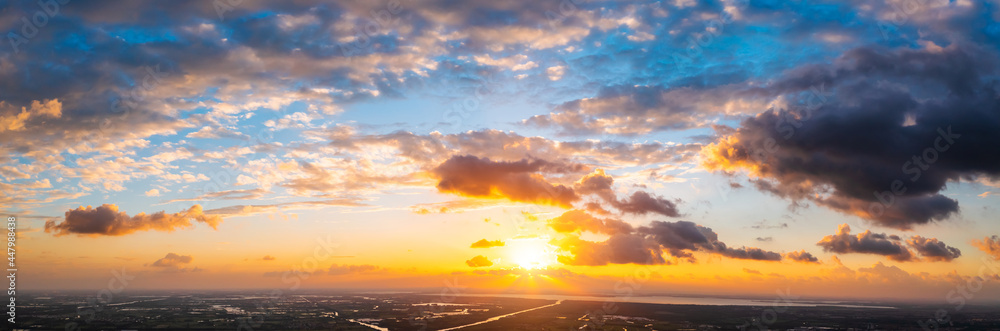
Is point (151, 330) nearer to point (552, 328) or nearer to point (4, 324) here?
point (4, 324)

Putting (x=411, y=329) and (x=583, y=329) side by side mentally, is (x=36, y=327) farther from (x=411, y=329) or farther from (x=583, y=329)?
(x=583, y=329)

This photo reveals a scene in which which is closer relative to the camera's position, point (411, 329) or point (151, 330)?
point (151, 330)

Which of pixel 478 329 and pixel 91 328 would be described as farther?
pixel 478 329

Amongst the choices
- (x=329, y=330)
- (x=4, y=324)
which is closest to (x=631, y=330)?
(x=329, y=330)

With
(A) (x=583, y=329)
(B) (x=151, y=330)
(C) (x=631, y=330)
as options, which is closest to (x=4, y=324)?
(B) (x=151, y=330)

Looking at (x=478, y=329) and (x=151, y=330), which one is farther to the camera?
(x=478, y=329)

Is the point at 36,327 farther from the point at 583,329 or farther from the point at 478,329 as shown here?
the point at 583,329

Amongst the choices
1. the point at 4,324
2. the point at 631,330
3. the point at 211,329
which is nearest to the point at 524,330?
the point at 631,330
